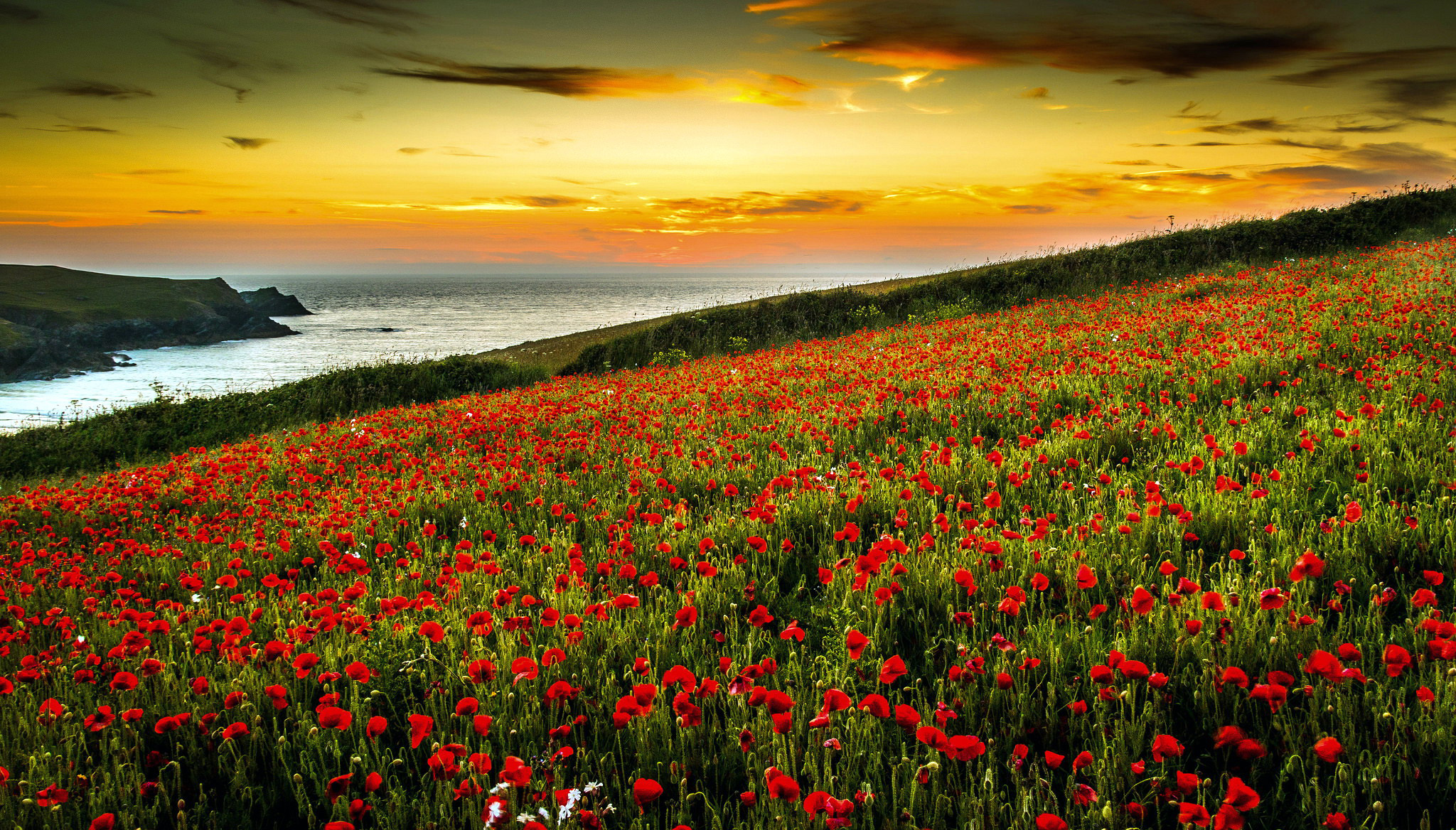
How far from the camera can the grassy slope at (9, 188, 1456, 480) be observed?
59.4 ft

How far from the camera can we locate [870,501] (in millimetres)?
4820

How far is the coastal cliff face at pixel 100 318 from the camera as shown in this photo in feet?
182

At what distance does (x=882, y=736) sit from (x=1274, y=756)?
1.28 meters

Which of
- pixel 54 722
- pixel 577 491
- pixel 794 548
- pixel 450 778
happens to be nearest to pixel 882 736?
pixel 450 778

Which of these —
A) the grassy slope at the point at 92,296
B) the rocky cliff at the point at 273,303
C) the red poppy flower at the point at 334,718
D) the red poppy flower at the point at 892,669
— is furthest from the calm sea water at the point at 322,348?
the red poppy flower at the point at 892,669

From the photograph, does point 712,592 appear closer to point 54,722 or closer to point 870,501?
point 870,501

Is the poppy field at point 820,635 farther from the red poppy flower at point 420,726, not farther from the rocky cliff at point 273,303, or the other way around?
the rocky cliff at point 273,303

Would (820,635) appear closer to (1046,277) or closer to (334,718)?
(334,718)

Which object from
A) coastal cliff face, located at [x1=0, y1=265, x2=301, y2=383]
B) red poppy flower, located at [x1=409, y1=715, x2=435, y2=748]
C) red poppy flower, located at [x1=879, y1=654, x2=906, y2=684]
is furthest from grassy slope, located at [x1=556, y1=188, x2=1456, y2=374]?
coastal cliff face, located at [x1=0, y1=265, x2=301, y2=383]

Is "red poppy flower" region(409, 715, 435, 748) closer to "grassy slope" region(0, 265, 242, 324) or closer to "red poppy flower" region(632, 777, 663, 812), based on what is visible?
"red poppy flower" region(632, 777, 663, 812)

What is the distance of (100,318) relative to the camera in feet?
246

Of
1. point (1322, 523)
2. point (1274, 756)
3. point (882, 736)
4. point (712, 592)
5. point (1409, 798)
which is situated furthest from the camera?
point (712, 592)

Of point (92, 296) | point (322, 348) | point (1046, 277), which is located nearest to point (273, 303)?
point (92, 296)

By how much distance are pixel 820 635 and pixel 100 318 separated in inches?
3957
